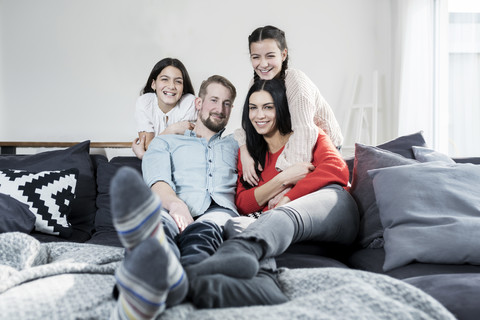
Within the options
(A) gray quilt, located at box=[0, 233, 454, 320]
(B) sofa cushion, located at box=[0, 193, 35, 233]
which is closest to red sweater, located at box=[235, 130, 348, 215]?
(A) gray quilt, located at box=[0, 233, 454, 320]

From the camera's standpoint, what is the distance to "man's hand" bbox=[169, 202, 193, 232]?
1591mm

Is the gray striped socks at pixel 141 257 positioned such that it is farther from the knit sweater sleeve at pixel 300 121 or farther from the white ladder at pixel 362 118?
the white ladder at pixel 362 118

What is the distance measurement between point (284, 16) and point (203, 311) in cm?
320

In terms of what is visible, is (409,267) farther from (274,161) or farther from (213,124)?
(213,124)

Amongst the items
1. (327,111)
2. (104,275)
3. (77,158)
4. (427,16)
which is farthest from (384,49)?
(104,275)

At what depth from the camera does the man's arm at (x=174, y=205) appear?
161 cm

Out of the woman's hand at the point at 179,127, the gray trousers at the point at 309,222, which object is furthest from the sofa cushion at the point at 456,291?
the woman's hand at the point at 179,127

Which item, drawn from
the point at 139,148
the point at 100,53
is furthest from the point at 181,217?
the point at 100,53

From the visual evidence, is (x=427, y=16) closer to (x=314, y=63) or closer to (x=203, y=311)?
(x=314, y=63)

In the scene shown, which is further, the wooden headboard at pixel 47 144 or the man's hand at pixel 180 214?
the wooden headboard at pixel 47 144

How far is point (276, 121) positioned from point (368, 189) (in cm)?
49

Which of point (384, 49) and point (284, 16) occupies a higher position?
point (284, 16)

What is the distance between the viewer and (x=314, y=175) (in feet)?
5.81

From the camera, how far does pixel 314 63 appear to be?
3.70 metres
